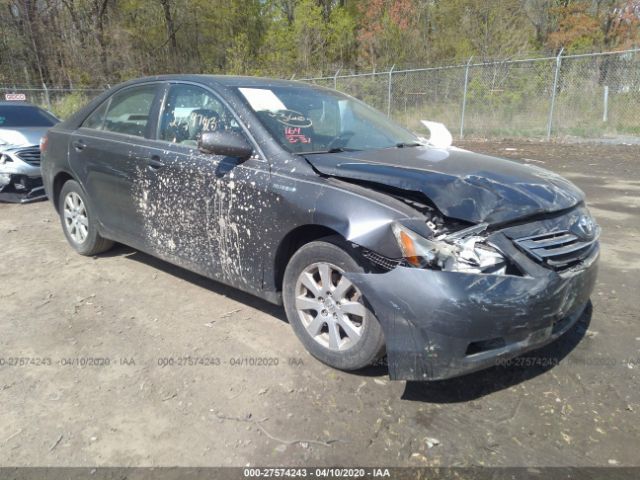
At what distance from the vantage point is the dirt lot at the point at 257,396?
2.33 metres

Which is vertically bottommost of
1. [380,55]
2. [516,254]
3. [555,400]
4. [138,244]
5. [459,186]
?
[555,400]

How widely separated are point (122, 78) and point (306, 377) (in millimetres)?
28850

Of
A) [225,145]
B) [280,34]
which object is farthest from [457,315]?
[280,34]

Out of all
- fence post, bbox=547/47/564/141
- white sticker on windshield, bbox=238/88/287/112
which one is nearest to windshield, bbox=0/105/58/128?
white sticker on windshield, bbox=238/88/287/112

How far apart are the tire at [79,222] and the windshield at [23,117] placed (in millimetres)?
4096

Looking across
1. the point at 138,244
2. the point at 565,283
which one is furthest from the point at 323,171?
the point at 138,244

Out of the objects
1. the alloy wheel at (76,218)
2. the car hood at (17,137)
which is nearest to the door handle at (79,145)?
the alloy wheel at (76,218)

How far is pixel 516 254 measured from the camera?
2523 millimetres

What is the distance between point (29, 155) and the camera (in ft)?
24.4

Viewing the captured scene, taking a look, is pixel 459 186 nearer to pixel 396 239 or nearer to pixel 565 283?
pixel 396 239

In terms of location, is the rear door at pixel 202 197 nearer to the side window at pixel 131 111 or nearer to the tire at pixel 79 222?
the side window at pixel 131 111

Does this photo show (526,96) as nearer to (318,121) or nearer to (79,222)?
(318,121)

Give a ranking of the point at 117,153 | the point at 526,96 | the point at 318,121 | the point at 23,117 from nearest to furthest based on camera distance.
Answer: the point at 318,121
the point at 117,153
the point at 23,117
the point at 526,96

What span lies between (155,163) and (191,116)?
46 cm
